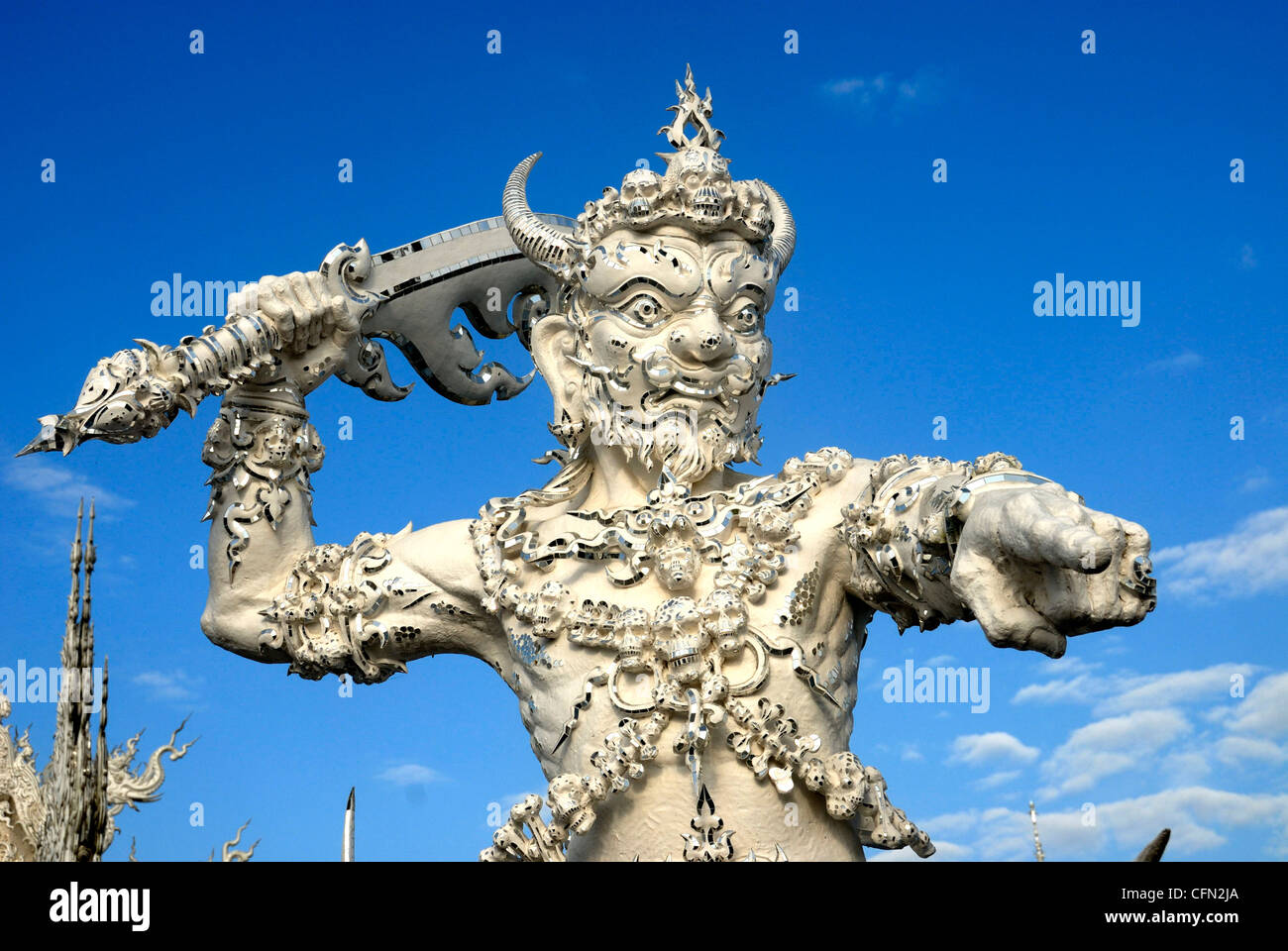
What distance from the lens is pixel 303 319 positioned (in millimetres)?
5363

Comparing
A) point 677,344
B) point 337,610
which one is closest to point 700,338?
point 677,344

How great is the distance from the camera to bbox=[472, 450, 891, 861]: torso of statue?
4.71 meters

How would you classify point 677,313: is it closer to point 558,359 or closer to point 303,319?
point 558,359

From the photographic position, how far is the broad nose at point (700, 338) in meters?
4.95

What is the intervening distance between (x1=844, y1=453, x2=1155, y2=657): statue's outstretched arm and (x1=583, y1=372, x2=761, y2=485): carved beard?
0.79 meters

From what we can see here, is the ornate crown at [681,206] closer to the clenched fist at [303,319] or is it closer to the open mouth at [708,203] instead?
the open mouth at [708,203]

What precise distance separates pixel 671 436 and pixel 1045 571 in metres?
1.45

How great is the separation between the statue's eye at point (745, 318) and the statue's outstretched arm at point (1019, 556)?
883mm

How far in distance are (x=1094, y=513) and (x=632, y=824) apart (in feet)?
5.49

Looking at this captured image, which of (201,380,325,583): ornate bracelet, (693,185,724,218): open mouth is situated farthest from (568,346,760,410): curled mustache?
(201,380,325,583): ornate bracelet

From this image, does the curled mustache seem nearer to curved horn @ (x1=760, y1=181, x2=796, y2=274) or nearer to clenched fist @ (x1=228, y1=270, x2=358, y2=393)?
curved horn @ (x1=760, y1=181, x2=796, y2=274)
